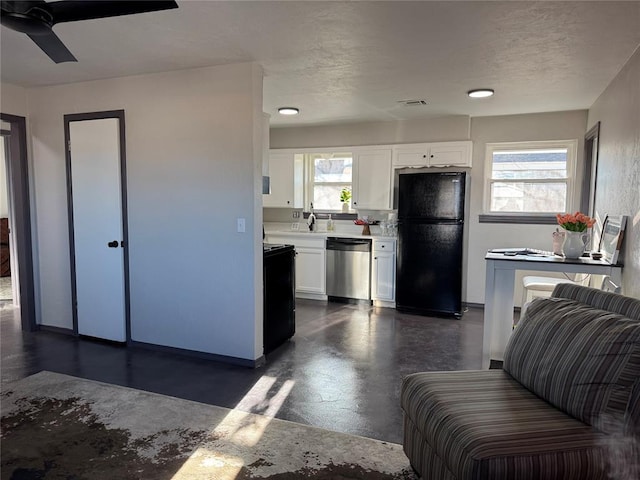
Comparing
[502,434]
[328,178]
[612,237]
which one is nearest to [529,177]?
[612,237]

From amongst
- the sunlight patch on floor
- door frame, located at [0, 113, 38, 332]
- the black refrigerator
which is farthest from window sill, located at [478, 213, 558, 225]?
door frame, located at [0, 113, 38, 332]

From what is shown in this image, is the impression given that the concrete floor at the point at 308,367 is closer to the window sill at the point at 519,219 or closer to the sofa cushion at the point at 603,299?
the sofa cushion at the point at 603,299

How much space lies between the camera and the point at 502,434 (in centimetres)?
157

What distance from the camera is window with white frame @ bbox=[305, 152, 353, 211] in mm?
6109

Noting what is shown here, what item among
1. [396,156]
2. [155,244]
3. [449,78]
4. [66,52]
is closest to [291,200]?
[396,156]

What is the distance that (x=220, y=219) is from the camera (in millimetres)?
3457

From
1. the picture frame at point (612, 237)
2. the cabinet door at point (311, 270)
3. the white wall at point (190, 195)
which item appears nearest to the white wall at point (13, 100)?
the white wall at point (190, 195)

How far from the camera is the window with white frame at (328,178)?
611 centimetres

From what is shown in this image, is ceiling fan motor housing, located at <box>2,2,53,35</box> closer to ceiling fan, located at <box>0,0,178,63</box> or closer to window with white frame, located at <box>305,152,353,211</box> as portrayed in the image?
ceiling fan, located at <box>0,0,178,63</box>

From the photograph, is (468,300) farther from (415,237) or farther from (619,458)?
(619,458)

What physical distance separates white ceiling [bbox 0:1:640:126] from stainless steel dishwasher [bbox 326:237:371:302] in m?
1.95

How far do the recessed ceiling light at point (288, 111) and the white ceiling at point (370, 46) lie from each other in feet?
1.51

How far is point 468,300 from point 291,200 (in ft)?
8.87

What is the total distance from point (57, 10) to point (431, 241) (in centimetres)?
406
